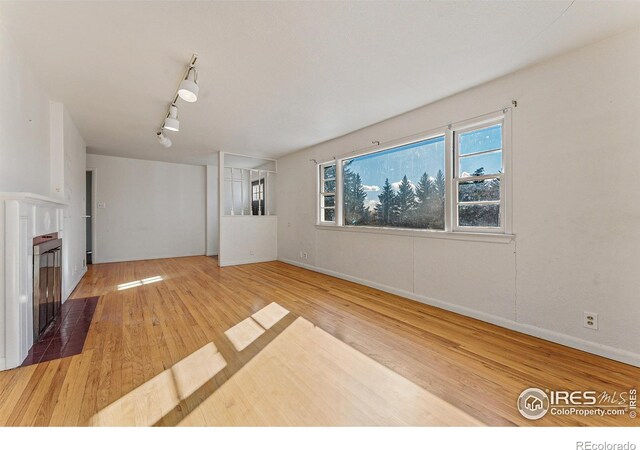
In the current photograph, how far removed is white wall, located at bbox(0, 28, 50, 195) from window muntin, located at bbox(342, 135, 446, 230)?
416 centimetres

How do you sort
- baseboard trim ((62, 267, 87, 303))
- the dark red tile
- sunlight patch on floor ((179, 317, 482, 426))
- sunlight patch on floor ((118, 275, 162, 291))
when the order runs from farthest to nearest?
sunlight patch on floor ((118, 275, 162, 291)), baseboard trim ((62, 267, 87, 303)), the dark red tile, sunlight patch on floor ((179, 317, 482, 426))

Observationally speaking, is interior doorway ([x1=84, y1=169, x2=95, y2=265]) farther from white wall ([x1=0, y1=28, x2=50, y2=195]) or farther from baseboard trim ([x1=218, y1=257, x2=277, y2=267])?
white wall ([x1=0, y1=28, x2=50, y2=195])

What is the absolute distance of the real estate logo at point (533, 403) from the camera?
159 cm

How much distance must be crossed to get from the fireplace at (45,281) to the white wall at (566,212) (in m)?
4.16

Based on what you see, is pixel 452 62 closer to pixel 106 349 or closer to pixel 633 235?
pixel 633 235

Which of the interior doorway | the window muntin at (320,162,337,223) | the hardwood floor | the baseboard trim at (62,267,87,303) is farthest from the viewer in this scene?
the interior doorway

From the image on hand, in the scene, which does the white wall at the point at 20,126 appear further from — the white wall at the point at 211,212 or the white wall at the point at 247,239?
the white wall at the point at 211,212

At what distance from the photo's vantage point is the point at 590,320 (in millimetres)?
2311

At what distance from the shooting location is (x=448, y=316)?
3143mm

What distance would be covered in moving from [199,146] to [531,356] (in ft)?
20.3

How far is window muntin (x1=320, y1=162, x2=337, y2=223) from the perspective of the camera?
17.9ft

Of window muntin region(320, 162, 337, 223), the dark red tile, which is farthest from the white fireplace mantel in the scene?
window muntin region(320, 162, 337, 223)
